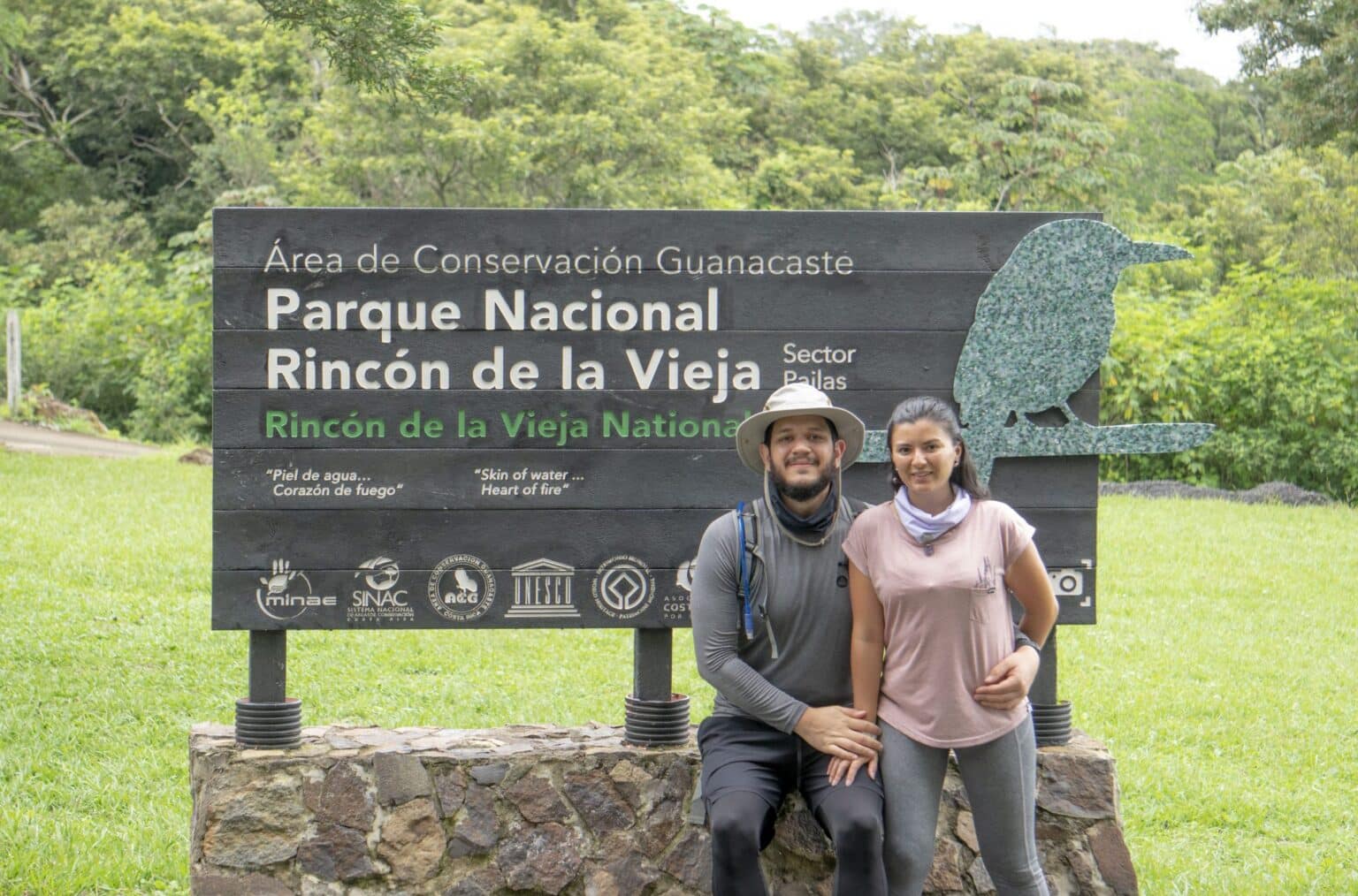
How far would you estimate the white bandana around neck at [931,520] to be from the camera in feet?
11.0

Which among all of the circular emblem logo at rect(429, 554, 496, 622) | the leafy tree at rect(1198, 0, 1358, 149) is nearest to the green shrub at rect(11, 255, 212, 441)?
the leafy tree at rect(1198, 0, 1358, 149)

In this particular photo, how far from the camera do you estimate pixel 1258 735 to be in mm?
6371

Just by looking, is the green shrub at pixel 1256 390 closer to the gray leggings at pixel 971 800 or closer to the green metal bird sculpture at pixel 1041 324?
the green metal bird sculpture at pixel 1041 324

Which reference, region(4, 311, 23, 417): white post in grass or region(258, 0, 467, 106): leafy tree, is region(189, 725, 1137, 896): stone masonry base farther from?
region(4, 311, 23, 417): white post in grass

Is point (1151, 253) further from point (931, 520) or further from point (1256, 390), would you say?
point (1256, 390)

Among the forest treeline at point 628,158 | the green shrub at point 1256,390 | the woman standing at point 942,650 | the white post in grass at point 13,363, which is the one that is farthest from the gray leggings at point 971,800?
the white post in grass at point 13,363

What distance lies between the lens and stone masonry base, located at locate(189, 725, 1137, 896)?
4.00 m

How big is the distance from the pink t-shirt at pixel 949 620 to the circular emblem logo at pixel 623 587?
0.91 metres

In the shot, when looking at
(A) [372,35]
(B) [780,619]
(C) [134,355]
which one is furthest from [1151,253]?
(C) [134,355]

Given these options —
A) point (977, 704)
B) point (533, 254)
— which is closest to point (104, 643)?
point (533, 254)

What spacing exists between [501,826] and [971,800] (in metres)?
1.36

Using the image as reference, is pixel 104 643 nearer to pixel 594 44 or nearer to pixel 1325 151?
pixel 594 44

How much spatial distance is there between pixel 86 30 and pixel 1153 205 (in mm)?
20936

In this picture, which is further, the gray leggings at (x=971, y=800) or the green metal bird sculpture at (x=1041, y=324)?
the green metal bird sculpture at (x=1041, y=324)
